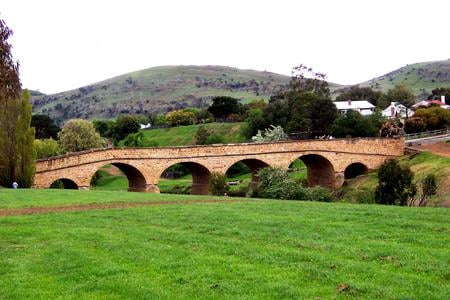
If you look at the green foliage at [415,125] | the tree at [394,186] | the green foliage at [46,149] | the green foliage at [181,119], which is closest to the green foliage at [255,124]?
the green foliage at [415,125]

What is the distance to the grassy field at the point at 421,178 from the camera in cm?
3280

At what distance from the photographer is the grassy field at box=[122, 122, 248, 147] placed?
289 ft

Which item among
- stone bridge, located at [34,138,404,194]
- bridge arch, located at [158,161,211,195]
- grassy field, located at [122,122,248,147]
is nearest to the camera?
stone bridge, located at [34,138,404,194]

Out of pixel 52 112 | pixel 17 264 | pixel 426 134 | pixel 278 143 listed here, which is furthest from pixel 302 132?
pixel 52 112

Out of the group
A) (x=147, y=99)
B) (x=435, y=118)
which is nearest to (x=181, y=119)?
(x=435, y=118)

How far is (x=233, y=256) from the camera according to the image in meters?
10.3

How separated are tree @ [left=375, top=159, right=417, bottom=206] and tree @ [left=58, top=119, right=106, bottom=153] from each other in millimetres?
45748

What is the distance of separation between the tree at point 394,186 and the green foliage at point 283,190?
207 inches

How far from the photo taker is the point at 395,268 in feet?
29.6

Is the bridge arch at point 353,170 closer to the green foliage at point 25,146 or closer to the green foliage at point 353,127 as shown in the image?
the green foliage at point 353,127

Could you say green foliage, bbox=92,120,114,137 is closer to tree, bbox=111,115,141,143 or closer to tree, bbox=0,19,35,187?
tree, bbox=111,115,141,143

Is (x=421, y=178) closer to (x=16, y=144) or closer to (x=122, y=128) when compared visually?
(x=16, y=144)

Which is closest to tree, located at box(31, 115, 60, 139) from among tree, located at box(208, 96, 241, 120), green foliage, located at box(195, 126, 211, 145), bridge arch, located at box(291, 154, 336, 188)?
green foliage, located at box(195, 126, 211, 145)

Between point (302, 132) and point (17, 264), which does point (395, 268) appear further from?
point (302, 132)
